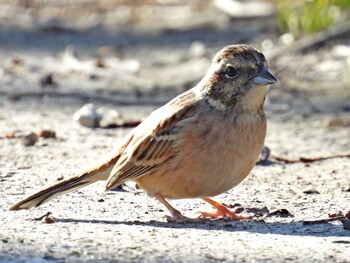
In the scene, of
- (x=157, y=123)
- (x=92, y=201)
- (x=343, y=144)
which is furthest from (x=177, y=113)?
(x=343, y=144)

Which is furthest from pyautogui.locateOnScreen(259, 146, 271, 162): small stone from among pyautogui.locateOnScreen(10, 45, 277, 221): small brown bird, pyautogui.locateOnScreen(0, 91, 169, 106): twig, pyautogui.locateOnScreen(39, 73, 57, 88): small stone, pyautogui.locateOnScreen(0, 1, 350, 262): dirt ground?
pyautogui.locateOnScreen(39, 73, 57, 88): small stone

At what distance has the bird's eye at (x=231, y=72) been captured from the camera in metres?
6.83

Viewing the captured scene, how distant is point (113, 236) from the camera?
19.7ft

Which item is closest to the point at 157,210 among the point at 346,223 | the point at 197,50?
the point at 346,223

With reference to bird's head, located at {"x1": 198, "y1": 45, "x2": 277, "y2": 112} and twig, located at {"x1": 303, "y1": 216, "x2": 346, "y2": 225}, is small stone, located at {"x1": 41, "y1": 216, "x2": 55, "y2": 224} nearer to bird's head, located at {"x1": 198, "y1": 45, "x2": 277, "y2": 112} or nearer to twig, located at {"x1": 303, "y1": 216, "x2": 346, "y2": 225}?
bird's head, located at {"x1": 198, "y1": 45, "x2": 277, "y2": 112}

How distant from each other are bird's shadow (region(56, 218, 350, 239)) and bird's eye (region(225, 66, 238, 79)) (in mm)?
901

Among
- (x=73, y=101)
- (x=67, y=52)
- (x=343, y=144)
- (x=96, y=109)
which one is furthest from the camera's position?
(x=67, y=52)

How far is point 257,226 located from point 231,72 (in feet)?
3.30

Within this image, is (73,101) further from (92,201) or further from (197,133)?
(197,133)

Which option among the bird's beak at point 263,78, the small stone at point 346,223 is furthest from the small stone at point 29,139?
the small stone at point 346,223

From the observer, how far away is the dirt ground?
5.81 meters

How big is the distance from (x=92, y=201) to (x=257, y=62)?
4.61 feet

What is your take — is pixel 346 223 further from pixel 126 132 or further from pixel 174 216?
pixel 126 132

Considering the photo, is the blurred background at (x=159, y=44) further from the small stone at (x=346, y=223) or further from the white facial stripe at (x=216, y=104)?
the small stone at (x=346, y=223)
